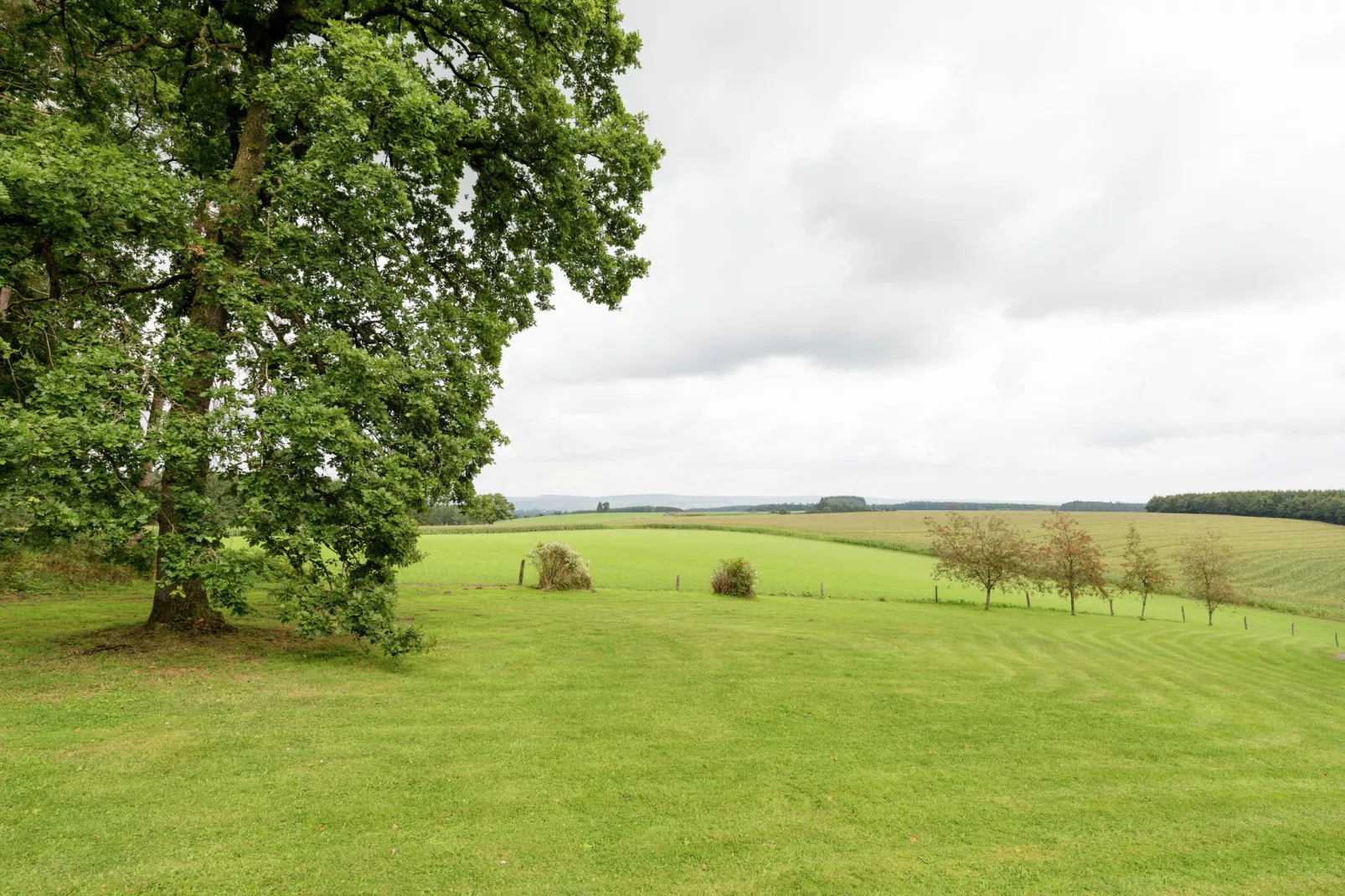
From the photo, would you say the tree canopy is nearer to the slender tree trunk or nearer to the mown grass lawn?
the slender tree trunk

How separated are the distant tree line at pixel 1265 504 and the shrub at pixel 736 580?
12466 cm

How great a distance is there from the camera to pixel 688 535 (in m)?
72.7

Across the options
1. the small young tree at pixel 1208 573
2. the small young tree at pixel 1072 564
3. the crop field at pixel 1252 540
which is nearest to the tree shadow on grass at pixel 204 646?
the small young tree at pixel 1072 564

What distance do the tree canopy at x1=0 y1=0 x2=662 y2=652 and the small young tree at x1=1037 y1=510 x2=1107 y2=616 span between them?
1444 inches

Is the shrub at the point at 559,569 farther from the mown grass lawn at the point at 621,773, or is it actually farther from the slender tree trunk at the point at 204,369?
the slender tree trunk at the point at 204,369

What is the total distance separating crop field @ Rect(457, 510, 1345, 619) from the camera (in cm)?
5022

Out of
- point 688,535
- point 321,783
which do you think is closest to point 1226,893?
point 321,783

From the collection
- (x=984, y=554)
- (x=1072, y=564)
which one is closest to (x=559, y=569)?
(x=984, y=554)

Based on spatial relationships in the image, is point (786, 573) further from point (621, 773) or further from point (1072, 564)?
point (621, 773)

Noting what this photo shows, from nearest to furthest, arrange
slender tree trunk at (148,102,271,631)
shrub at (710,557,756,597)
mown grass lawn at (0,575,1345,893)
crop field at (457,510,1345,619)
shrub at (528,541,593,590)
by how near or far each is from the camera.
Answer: mown grass lawn at (0,575,1345,893), slender tree trunk at (148,102,271,631), shrub at (528,541,593,590), shrub at (710,557,756,597), crop field at (457,510,1345,619)

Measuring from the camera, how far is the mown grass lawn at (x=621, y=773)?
194 inches

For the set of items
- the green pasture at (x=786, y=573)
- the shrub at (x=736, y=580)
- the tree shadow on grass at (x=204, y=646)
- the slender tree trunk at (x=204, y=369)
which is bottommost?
the green pasture at (x=786, y=573)

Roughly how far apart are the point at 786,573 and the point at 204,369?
131 feet

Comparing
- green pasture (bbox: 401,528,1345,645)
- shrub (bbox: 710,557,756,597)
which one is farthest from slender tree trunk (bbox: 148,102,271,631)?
shrub (bbox: 710,557,756,597)
